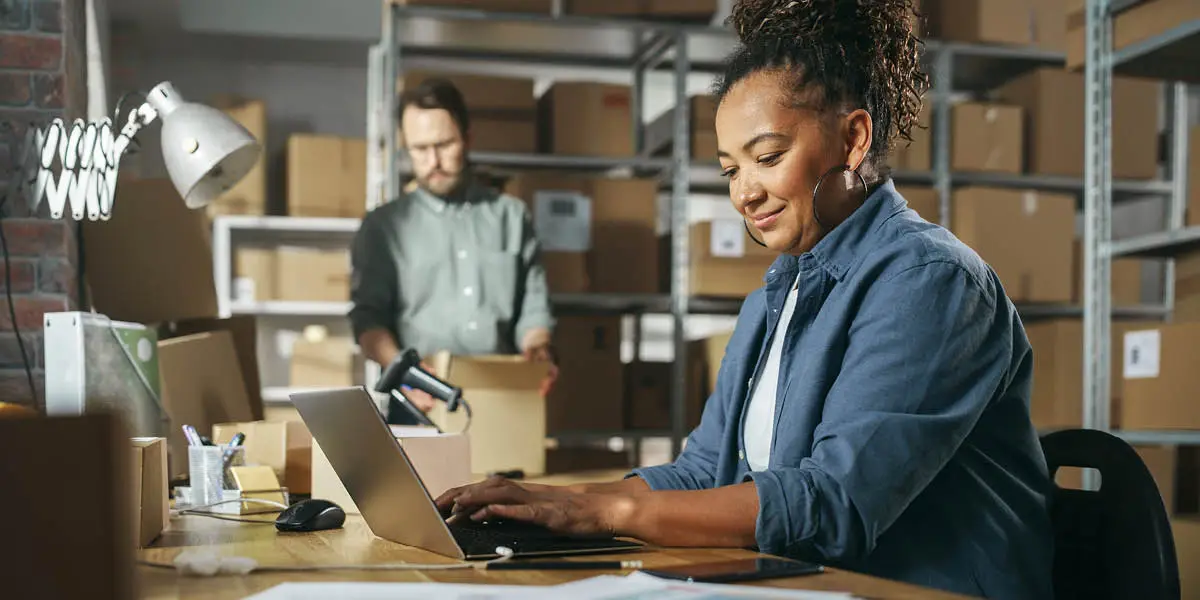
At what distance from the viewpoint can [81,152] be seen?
5.25 ft

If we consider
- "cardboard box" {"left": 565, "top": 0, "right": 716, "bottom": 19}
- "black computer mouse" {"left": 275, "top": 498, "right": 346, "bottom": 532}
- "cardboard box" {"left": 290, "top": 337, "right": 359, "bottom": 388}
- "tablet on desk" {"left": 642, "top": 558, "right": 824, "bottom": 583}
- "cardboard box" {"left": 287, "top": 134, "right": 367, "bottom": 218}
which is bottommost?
"cardboard box" {"left": 290, "top": 337, "right": 359, "bottom": 388}

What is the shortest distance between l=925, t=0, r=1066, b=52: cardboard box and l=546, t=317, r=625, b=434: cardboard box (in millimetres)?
1645

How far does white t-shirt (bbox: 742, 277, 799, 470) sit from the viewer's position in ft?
4.25

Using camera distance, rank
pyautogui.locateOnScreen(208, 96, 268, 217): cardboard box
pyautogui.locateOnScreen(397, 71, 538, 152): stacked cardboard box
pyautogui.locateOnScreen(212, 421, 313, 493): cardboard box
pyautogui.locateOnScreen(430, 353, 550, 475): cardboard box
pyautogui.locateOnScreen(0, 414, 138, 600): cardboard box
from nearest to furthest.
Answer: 1. pyautogui.locateOnScreen(0, 414, 138, 600): cardboard box
2. pyautogui.locateOnScreen(212, 421, 313, 493): cardboard box
3. pyautogui.locateOnScreen(430, 353, 550, 475): cardboard box
4. pyautogui.locateOnScreen(397, 71, 538, 152): stacked cardboard box
5. pyautogui.locateOnScreen(208, 96, 268, 217): cardboard box

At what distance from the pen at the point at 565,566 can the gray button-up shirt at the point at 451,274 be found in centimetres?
228

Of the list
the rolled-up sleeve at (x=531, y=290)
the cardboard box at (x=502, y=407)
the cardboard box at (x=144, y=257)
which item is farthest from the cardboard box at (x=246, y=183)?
the cardboard box at (x=144, y=257)

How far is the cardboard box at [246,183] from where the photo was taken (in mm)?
4625

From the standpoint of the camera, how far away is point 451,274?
10.8 feet

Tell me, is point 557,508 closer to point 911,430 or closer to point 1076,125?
point 911,430

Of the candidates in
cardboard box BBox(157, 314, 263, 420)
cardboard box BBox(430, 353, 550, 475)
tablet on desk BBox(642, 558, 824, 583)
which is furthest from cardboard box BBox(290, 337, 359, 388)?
tablet on desk BBox(642, 558, 824, 583)

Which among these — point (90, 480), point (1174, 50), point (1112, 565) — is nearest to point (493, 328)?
point (1174, 50)

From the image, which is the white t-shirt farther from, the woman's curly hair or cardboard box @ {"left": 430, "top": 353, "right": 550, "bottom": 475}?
cardboard box @ {"left": 430, "top": 353, "right": 550, "bottom": 475}

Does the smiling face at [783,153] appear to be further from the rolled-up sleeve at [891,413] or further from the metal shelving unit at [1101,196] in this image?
the metal shelving unit at [1101,196]

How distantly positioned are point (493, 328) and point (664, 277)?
98 centimetres
